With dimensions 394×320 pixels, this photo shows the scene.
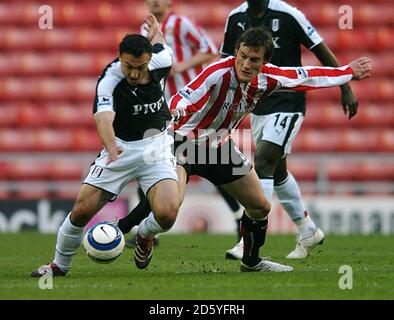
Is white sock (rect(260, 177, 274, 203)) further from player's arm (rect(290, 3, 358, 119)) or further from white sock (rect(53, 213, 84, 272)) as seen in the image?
white sock (rect(53, 213, 84, 272))

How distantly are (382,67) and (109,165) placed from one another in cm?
969

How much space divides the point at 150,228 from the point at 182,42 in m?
4.08

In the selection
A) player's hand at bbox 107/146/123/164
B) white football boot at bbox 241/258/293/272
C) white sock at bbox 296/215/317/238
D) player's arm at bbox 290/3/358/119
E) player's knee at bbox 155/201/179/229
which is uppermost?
player's arm at bbox 290/3/358/119

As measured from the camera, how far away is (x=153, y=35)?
23.0ft

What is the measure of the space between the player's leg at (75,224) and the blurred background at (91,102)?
684 cm

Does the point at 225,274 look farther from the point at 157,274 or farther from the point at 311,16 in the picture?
the point at 311,16

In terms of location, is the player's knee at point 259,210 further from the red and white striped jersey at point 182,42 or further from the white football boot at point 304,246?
the red and white striped jersey at point 182,42

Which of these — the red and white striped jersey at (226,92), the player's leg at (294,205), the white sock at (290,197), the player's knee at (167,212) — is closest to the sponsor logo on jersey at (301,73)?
the red and white striped jersey at (226,92)

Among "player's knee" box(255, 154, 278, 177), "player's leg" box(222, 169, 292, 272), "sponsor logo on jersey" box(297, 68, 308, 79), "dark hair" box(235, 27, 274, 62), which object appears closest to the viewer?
"dark hair" box(235, 27, 274, 62)

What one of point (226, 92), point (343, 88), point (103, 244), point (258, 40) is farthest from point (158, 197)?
point (343, 88)

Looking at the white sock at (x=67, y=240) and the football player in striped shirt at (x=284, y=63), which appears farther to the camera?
the football player in striped shirt at (x=284, y=63)

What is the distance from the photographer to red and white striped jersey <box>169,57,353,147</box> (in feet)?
21.4

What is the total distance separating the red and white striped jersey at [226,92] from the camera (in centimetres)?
653

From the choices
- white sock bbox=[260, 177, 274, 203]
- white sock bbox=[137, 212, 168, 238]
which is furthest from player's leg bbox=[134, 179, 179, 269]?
white sock bbox=[260, 177, 274, 203]
